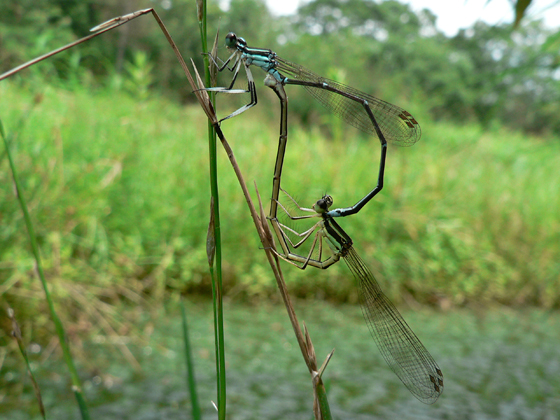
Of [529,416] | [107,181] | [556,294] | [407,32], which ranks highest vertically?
[407,32]

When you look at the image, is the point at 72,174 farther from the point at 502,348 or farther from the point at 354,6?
the point at 354,6

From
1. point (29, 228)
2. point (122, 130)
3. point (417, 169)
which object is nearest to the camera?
point (29, 228)

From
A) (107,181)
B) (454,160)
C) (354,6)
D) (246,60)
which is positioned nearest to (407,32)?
(354,6)

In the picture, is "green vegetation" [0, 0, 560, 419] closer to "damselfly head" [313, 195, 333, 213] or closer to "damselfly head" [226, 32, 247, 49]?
"damselfly head" [226, 32, 247, 49]

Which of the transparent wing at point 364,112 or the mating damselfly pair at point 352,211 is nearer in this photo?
the mating damselfly pair at point 352,211

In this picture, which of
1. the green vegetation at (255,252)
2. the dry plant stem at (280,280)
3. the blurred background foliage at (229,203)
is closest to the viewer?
the dry plant stem at (280,280)

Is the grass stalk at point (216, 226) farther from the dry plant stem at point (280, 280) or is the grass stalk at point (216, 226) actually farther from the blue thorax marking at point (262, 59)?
the blue thorax marking at point (262, 59)

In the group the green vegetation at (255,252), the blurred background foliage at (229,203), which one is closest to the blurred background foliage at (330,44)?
the blurred background foliage at (229,203)

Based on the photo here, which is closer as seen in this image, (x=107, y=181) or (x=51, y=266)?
(x=51, y=266)
